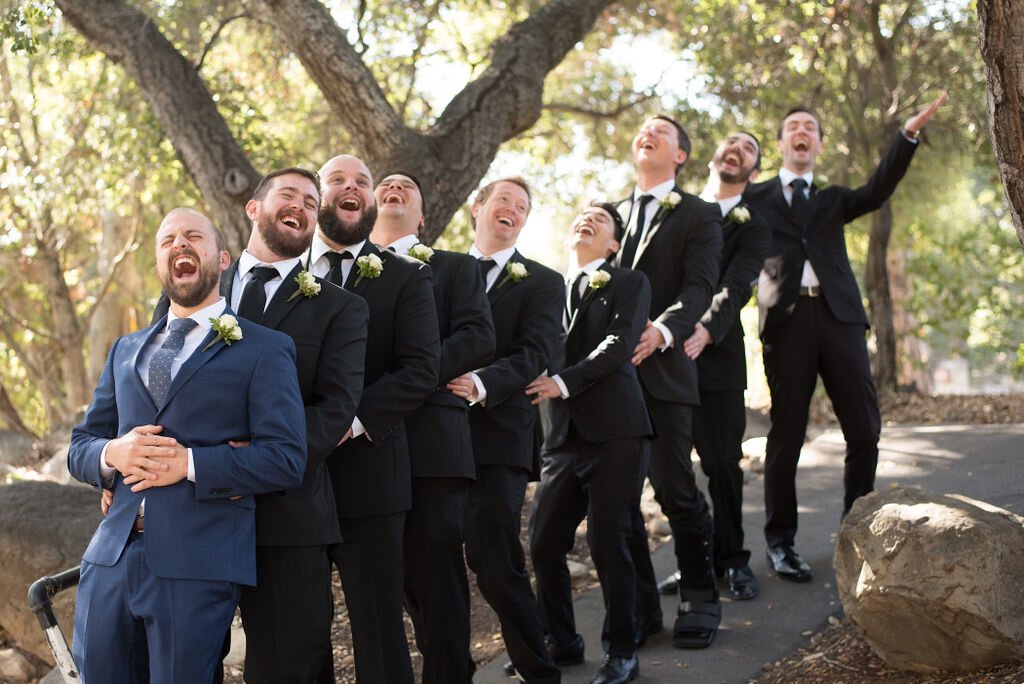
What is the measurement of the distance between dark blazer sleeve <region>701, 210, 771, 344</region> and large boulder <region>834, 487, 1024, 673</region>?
152cm

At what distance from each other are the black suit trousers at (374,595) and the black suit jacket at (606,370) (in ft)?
4.50

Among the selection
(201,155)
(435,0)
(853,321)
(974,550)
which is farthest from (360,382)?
(435,0)

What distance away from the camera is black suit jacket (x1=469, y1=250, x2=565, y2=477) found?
4719 millimetres

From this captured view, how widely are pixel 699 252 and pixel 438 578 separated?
244 centimetres

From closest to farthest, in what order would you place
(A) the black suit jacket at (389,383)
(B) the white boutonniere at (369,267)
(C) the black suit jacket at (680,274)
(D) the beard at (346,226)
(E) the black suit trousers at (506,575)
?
(A) the black suit jacket at (389,383), (B) the white boutonniere at (369,267), (D) the beard at (346,226), (E) the black suit trousers at (506,575), (C) the black suit jacket at (680,274)

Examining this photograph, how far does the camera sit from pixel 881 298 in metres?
12.1

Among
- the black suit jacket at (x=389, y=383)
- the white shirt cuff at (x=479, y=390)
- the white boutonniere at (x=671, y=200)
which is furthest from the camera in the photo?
the white boutonniere at (x=671, y=200)

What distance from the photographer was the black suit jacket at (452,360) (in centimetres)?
A: 428

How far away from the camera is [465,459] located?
434 centimetres

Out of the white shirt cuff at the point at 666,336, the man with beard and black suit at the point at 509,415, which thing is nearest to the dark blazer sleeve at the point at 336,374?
the man with beard and black suit at the point at 509,415

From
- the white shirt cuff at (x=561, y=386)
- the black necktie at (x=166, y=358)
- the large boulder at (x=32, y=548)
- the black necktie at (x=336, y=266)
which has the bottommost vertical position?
the large boulder at (x=32, y=548)

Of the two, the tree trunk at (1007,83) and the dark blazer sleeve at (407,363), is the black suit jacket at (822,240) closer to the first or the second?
the tree trunk at (1007,83)

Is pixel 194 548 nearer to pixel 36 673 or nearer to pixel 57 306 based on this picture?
pixel 36 673

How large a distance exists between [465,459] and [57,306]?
437 inches
